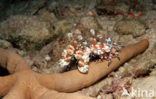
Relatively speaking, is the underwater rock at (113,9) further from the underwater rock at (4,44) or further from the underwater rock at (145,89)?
the underwater rock at (4,44)

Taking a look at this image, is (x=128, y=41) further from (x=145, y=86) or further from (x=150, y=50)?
(x=145, y=86)

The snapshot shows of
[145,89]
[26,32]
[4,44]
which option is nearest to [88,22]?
[26,32]

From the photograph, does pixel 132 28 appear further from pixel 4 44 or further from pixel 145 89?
pixel 4 44

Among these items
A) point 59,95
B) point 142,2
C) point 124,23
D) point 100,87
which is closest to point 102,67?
point 100,87

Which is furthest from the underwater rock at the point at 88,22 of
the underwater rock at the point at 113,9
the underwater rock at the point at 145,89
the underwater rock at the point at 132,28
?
the underwater rock at the point at 145,89

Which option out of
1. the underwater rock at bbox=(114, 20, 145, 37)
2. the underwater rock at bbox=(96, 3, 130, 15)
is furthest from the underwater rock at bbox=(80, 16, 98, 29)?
the underwater rock at bbox=(96, 3, 130, 15)
